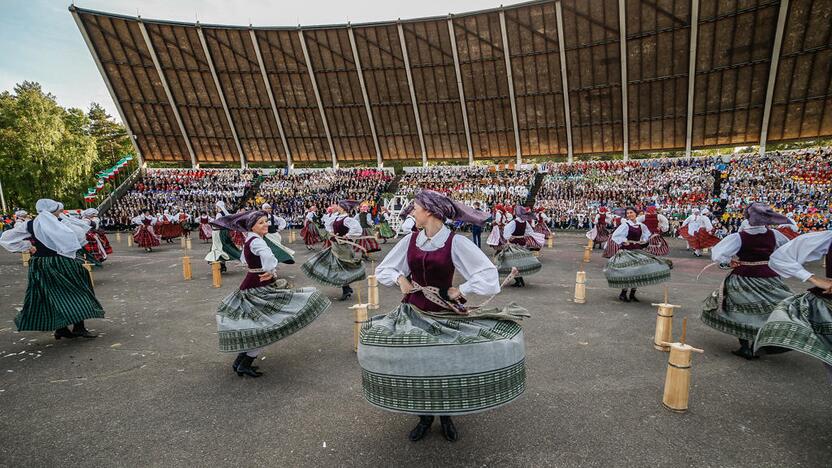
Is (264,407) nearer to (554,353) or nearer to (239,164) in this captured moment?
(554,353)

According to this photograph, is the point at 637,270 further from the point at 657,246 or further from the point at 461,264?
the point at 461,264

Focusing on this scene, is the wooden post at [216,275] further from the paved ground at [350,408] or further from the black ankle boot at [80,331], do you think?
the black ankle boot at [80,331]

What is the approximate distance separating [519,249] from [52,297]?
27.9ft

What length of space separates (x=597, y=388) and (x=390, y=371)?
265 cm

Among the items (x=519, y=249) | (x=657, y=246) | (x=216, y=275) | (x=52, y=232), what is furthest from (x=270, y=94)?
(x=657, y=246)

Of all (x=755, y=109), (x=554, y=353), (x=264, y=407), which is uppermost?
(x=755, y=109)

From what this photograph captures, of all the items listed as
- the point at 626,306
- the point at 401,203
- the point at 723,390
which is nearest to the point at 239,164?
the point at 401,203

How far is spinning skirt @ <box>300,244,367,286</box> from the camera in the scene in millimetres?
8047

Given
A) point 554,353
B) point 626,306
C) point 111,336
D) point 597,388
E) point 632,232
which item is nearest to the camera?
point 597,388

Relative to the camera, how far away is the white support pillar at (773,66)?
21.0 m

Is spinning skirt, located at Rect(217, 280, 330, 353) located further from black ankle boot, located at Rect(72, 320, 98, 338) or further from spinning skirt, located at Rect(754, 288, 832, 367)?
spinning skirt, located at Rect(754, 288, 832, 367)

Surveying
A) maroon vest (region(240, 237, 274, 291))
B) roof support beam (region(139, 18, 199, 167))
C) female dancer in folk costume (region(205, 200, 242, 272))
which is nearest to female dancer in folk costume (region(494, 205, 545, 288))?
maroon vest (region(240, 237, 274, 291))

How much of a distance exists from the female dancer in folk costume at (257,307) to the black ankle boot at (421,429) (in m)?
1.91

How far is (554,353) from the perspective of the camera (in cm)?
525
